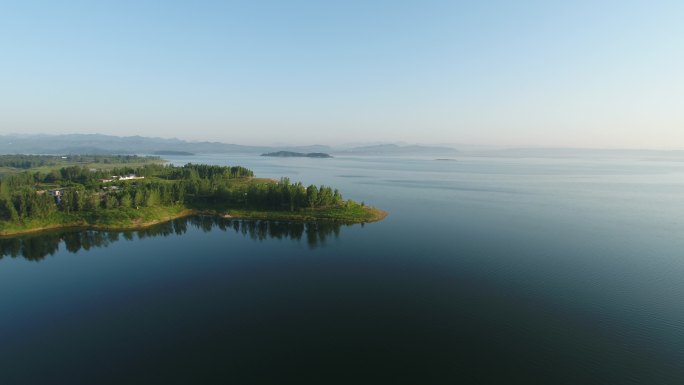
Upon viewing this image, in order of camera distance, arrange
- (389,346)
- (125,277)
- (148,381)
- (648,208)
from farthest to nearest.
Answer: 1. (648,208)
2. (125,277)
3. (389,346)
4. (148,381)

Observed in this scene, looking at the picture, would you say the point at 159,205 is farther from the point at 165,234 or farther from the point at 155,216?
the point at 165,234

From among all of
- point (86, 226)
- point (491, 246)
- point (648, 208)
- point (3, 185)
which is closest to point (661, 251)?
point (491, 246)

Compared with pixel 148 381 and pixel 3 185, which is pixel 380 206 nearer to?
pixel 148 381

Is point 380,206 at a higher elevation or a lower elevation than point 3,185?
lower

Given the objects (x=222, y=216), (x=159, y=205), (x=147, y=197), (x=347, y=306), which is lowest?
(x=347, y=306)

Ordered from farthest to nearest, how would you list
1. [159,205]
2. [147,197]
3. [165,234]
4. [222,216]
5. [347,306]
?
[159,205] < [222,216] < [147,197] < [165,234] < [347,306]

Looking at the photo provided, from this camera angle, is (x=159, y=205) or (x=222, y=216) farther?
(x=159, y=205)

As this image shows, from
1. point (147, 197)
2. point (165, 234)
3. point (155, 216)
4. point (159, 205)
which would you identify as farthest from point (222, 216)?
point (147, 197)
